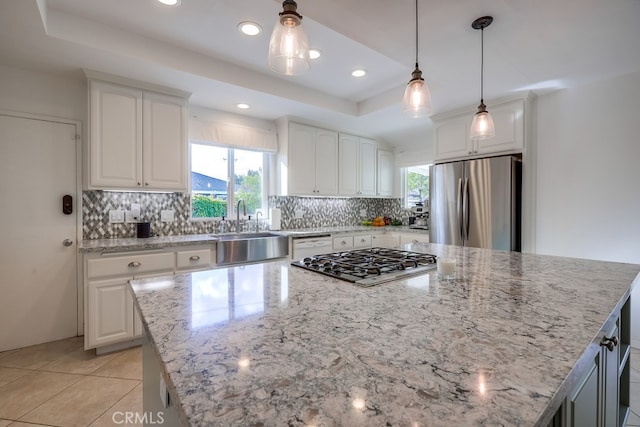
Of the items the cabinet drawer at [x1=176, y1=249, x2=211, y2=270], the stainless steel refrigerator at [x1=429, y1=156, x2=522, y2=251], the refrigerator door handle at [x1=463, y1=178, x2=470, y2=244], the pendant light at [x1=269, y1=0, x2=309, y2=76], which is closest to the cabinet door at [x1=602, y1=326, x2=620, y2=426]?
the pendant light at [x1=269, y1=0, x2=309, y2=76]

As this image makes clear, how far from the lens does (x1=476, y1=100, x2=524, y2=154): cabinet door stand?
9.80ft

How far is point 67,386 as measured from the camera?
2033 millimetres

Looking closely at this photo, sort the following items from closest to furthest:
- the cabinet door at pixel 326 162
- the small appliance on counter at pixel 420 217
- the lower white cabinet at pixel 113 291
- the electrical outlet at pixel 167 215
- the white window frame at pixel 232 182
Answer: the lower white cabinet at pixel 113 291 < the electrical outlet at pixel 167 215 < the white window frame at pixel 232 182 < the cabinet door at pixel 326 162 < the small appliance on counter at pixel 420 217

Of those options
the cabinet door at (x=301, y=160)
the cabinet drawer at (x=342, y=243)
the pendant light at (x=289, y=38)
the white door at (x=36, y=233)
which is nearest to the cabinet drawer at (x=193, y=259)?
the white door at (x=36, y=233)

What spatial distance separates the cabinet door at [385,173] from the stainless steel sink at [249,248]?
7.15 feet

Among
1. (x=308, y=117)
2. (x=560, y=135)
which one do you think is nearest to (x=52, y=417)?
(x=308, y=117)

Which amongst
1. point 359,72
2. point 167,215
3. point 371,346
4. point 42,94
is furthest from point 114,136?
point 371,346

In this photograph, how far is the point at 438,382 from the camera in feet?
1.87

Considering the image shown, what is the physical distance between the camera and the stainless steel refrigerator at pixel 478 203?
2949 mm

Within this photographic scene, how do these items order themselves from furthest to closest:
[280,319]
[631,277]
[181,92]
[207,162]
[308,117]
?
[308,117], [207,162], [181,92], [631,277], [280,319]

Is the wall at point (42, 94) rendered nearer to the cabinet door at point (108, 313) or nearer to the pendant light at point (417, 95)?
the cabinet door at point (108, 313)

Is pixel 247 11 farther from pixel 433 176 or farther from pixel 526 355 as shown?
pixel 433 176

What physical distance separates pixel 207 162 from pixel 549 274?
10.8 feet

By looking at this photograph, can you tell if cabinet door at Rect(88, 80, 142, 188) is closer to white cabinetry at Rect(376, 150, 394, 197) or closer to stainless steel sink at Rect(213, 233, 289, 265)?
stainless steel sink at Rect(213, 233, 289, 265)
